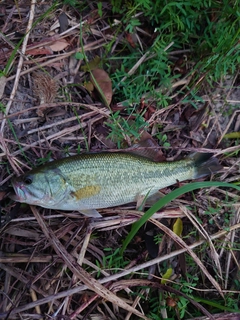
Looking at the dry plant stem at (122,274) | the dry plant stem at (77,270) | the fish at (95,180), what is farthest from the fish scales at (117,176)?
the dry plant stem at (122,274)

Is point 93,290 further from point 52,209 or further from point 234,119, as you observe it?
point 234,119

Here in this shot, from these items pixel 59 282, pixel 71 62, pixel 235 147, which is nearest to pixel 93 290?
pixel 59 282

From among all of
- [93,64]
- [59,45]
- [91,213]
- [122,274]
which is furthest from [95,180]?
[59,45]

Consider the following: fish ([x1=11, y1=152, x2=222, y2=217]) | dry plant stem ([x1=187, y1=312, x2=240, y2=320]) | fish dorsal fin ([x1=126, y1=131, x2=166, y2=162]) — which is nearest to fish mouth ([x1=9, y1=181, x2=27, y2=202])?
fish ([x1=11, y1=152, x2=222, y2=217])

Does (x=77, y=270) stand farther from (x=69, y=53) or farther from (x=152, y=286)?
(x=69, y=53)

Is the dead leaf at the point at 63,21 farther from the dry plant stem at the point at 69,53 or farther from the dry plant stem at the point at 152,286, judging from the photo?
the dry plant stem at the point at 152,286

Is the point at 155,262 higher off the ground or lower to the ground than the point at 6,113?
lower
